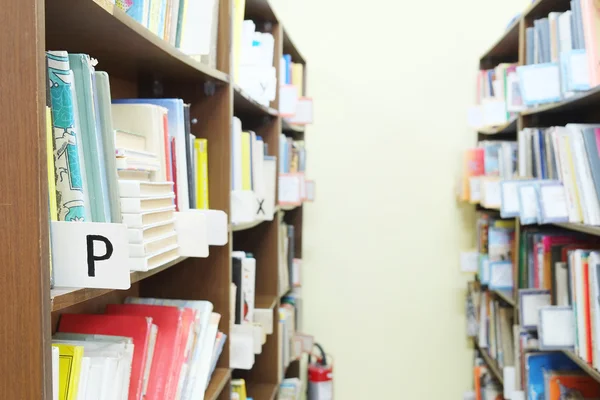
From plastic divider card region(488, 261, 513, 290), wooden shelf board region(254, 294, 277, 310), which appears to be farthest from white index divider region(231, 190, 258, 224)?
plastic divider card region(488, 261, 513, 290)

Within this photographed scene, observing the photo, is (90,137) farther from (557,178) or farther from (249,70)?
(557,178)

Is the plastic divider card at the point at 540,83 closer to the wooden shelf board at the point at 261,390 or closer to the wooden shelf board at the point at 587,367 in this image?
the wooden shelf board at the point at 587,367

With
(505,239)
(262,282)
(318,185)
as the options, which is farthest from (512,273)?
(318,185)

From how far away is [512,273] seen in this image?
2.60m

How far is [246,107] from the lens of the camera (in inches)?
87.2

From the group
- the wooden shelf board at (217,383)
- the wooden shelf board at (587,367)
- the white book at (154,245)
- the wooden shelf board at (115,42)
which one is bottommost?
the wooden shelf board at (587,367)

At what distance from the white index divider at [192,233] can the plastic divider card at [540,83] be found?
118cm

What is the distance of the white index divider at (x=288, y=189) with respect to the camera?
2.73 metres

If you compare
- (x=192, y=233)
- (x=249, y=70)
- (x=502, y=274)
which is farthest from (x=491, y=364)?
(x=192, y=233)

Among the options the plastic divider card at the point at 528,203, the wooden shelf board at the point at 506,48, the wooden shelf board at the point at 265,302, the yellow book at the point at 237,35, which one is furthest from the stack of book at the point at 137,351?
the wooden shelf board at the point at 506,48

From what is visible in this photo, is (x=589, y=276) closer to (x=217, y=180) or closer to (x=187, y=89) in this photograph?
(x=217, y=180)

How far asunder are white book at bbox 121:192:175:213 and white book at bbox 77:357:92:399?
0.24m

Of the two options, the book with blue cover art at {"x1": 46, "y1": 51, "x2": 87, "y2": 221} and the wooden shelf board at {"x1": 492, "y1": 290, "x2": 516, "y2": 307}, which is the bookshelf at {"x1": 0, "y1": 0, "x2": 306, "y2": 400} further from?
the wooden shelf board at {"x1": 492, "y1": 290, "x2": 516, "y2": 307}

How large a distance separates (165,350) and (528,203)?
1.27 metres
